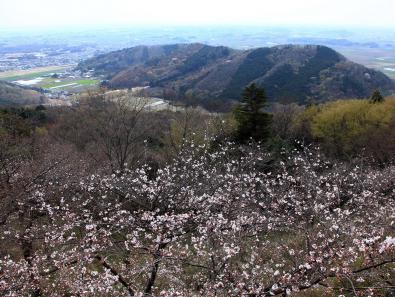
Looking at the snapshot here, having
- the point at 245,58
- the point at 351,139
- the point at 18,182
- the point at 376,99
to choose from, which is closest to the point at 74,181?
the point at 18,182

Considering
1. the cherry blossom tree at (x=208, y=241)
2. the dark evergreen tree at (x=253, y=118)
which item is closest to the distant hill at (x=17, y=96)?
the dark evergreen tree at (x=253, y=118)

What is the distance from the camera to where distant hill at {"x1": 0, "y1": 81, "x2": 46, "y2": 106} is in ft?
216

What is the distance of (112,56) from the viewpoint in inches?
5335

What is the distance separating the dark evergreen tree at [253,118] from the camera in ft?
85.5

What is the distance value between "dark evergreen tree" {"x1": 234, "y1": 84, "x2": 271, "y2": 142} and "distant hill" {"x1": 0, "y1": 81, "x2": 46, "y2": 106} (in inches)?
1978

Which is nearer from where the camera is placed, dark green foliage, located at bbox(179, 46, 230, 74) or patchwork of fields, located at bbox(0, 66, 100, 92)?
patchwork of fields, located at bbox(0, 66, 100, 92)

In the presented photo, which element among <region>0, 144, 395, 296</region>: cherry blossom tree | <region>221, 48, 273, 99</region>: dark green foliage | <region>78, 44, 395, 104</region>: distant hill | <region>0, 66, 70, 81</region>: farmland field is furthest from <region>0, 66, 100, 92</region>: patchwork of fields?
<region>0, 144, 395, 296</region>: cherry blossom tree

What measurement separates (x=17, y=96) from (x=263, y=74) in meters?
53.1

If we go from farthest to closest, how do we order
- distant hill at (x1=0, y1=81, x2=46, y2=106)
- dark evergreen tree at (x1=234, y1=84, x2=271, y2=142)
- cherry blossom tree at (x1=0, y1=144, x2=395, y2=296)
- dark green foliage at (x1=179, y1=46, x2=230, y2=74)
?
dark green foliage at (x1=179, y1=46, x2=230, y2=74)
distant hill at (x1=0, y1=81, x2=46, y2=106)
dark evergreen tree at (x1=234, y1=84, x2=271, y2=142)
cherry blossom tree at (x1=0, y1=144, x2=395, y2=296)

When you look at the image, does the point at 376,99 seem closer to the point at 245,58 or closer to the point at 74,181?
the point at 74,181

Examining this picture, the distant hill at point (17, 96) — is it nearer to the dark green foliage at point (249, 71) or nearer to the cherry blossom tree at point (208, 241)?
the dark green foliage at point (249, 71)

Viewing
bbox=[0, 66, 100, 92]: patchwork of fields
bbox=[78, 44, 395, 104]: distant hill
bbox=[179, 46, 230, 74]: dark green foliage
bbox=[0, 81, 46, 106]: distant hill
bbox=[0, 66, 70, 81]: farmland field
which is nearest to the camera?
bbox=[0, 81, 46, 106]: distant hill

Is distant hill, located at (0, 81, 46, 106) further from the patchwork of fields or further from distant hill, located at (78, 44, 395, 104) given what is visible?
distant hill, located at (78, 44, 395, 104)

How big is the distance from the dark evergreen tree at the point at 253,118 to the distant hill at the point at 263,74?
136 ft
